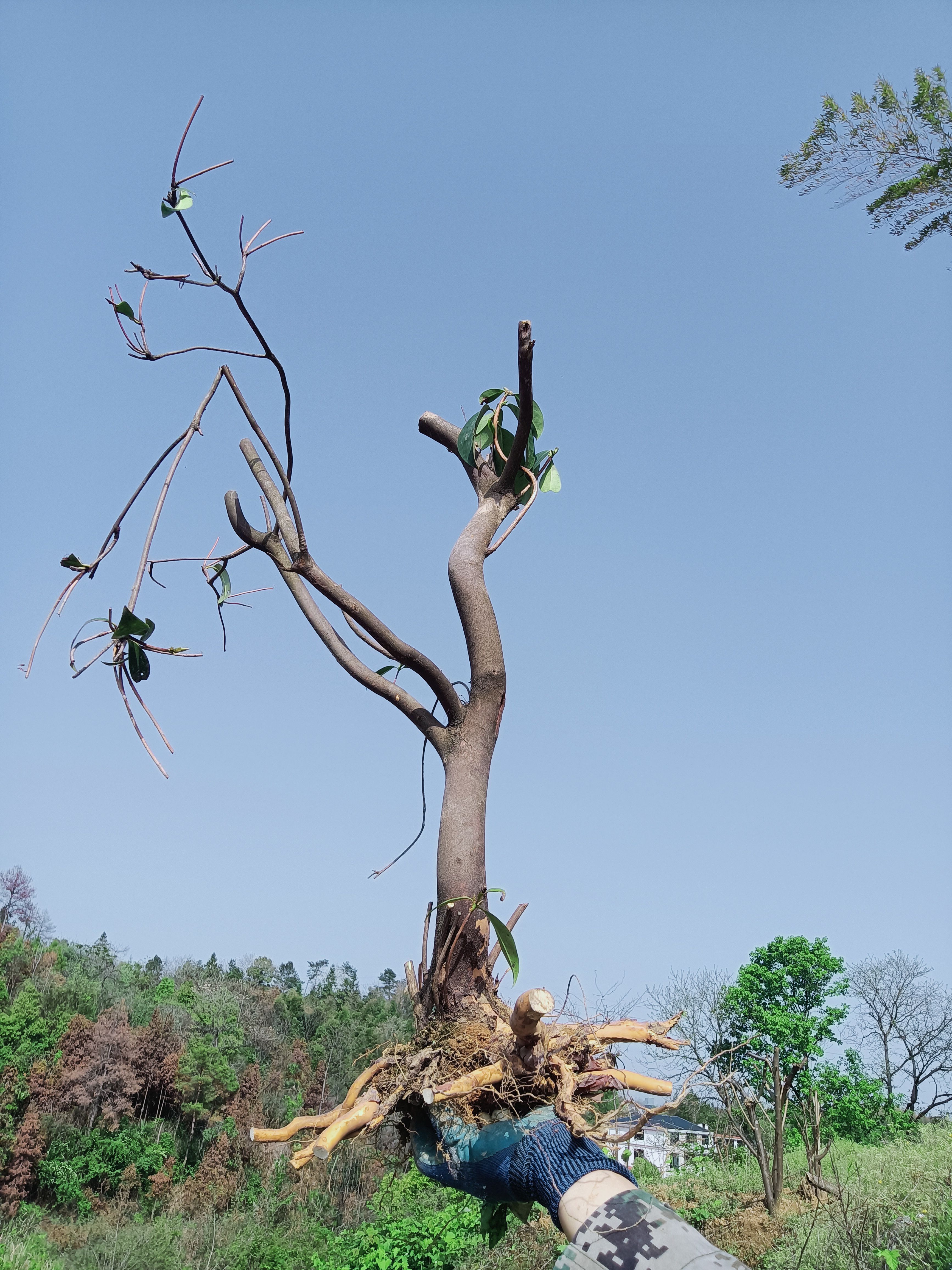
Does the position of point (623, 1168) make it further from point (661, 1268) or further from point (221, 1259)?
point (221, 1259)

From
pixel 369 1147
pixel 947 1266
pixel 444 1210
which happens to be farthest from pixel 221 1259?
pixel 947 1266

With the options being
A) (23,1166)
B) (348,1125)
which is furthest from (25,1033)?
(348,1125)

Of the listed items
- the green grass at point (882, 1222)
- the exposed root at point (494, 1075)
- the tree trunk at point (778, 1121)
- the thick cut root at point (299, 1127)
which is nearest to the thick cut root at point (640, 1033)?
the exposed root at point (494, 1075)

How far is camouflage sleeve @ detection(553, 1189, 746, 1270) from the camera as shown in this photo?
1137mm

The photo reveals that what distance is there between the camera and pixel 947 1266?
4.45 m

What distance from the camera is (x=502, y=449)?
93.4 inches

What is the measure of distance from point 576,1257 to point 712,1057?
0.43 meters

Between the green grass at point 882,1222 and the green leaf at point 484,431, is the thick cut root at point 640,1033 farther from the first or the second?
the green grass at point 882,1222

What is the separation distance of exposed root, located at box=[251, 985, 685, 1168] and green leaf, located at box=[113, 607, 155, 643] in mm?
874

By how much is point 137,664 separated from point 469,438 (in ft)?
3.51

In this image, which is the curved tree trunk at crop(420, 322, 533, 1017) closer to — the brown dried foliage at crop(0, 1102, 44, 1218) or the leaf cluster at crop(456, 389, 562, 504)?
the leaf cluster at crop(456, 389, 562, 504)

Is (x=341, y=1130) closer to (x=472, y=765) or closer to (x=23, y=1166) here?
(x=472, y=765)

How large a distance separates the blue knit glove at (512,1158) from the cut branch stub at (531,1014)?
13cm

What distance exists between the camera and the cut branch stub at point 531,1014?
1410mm
